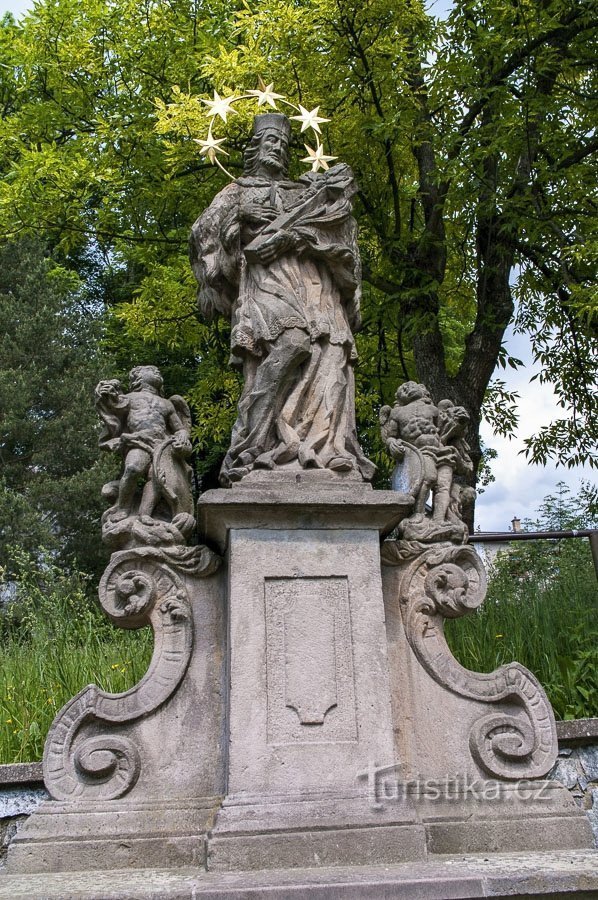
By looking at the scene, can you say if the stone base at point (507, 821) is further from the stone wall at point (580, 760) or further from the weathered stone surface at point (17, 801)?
the weathered stone surface at point (17, 801)

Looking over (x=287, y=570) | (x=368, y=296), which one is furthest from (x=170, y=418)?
(x=368, y=296)

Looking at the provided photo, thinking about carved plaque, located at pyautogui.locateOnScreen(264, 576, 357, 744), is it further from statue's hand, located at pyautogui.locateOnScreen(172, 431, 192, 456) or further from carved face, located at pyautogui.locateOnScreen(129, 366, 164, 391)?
carved face, located at pyautogui.locateOnScreen(129, 366, 164, 391)

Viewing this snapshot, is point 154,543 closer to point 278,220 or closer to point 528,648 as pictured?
point 278,220

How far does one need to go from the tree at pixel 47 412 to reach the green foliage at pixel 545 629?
8118 millimetres

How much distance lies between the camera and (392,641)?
15.0ft

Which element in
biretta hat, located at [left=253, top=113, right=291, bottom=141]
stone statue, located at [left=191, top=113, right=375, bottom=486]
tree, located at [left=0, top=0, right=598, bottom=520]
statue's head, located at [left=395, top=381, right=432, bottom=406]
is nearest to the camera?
stone statue, located at [left=191, top=113, right=375, bottom=486]

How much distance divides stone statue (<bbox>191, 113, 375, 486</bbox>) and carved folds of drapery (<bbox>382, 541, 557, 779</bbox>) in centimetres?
60

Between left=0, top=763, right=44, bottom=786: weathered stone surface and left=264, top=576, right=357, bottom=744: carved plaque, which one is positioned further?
left=0, top=763, right=44, bottom=786: weathered stone surface

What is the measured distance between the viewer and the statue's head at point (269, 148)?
18.0ft

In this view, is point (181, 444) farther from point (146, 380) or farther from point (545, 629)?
point (545, 629)

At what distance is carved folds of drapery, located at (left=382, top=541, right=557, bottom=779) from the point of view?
14.3 feet

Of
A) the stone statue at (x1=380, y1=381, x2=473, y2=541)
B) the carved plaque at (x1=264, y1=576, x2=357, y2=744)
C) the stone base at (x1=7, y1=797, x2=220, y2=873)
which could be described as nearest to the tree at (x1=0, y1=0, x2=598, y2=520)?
the stone statue at (x1=380, y1=381, x2=473, y2=541)

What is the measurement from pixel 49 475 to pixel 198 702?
11466 millimetres

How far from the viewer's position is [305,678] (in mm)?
4094
